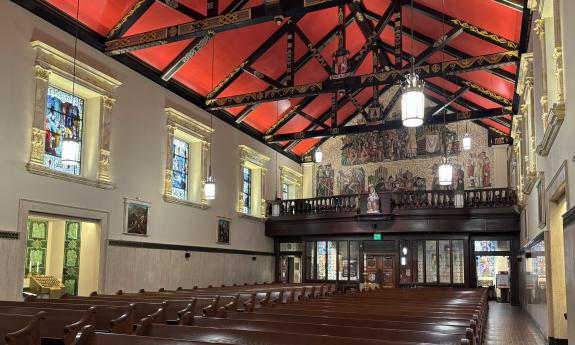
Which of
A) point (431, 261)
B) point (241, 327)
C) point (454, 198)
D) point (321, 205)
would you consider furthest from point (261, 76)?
point (241, 327)

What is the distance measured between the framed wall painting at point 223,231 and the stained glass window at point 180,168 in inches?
77.5

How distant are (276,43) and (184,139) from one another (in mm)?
4363

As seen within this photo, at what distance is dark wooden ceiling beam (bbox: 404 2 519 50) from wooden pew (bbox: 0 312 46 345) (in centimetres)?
1261

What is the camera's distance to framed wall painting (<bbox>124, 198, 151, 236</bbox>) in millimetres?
14030

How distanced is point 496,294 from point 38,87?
63.7ft

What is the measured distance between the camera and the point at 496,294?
74.2ft

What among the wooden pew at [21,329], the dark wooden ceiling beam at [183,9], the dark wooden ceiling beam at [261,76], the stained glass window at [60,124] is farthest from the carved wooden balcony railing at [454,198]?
the wooden pew at [21,329]

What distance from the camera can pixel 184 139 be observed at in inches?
685

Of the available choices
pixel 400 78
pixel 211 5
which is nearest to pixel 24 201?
pixel 211 5

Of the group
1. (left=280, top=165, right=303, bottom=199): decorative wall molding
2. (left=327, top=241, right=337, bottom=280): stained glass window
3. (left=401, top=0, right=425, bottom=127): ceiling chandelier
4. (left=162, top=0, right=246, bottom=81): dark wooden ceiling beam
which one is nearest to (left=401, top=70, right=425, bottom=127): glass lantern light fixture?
(left=401, top=0, right=425, bottom=127): ceiling chandelier

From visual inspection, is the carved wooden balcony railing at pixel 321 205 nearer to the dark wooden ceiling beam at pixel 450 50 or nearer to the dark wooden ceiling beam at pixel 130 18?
the dark wooden ceiling beam at pixel 450 50

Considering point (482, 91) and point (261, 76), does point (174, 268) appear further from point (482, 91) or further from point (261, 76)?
point (482, 91)

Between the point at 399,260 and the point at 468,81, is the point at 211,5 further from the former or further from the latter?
the point at 399,260

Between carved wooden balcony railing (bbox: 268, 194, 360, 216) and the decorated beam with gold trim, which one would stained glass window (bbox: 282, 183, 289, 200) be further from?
the decorated beam with gold trim
